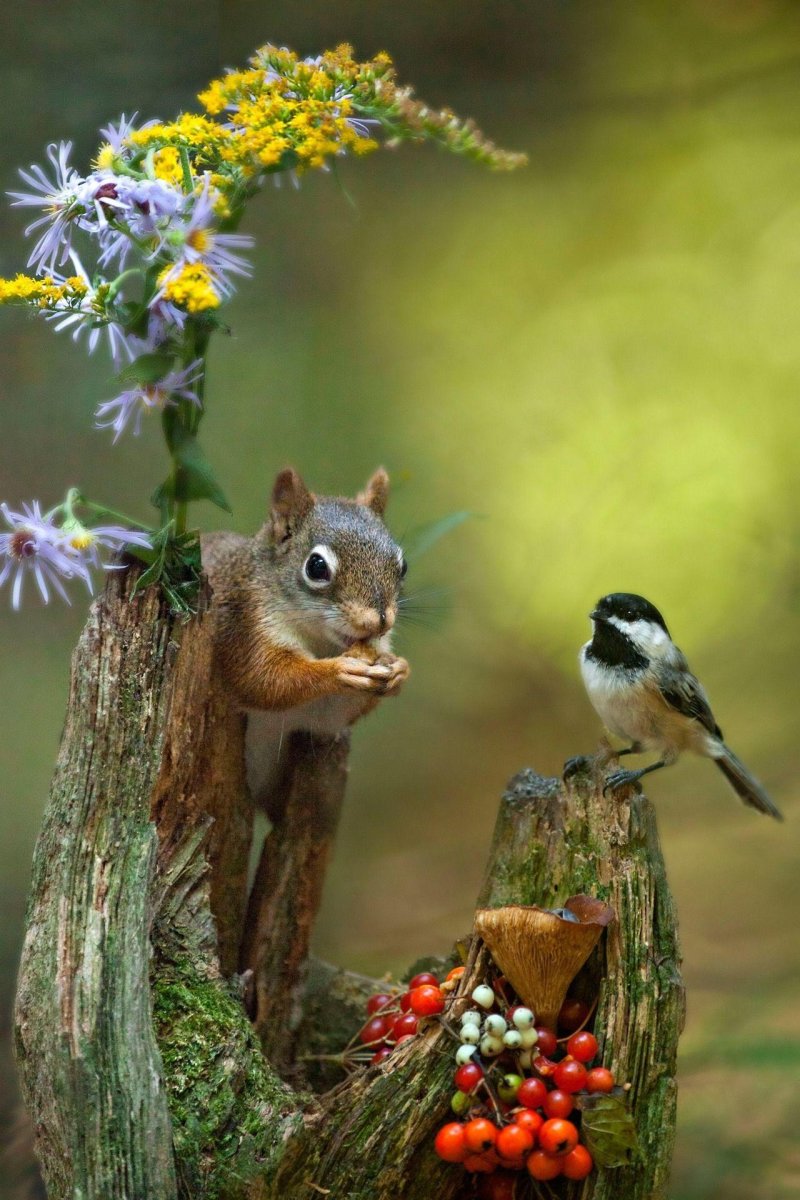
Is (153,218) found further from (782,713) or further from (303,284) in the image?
(782,713)

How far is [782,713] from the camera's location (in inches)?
100

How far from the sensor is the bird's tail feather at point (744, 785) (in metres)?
1.66

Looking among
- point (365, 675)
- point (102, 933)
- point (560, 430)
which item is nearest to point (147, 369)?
point (365, 675)

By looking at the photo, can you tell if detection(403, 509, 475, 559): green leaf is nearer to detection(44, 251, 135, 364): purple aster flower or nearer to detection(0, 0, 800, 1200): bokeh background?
detection(0, 0, 800, 1200): bokeh background

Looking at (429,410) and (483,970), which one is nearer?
(483,970)

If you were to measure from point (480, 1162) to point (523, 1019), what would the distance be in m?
0.18

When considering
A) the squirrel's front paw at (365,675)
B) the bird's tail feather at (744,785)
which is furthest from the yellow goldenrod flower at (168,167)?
the bird's tail feather at (744,785)

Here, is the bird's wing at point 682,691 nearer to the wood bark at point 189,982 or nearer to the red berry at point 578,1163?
the wood bark at point 189,982

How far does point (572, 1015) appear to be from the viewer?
1.46 meters

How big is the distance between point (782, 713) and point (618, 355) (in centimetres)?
91

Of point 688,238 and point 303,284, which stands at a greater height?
point 688,238

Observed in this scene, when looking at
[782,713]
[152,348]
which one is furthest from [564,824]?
[782,713]

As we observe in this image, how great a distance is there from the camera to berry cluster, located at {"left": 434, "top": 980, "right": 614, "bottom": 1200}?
4.38ft

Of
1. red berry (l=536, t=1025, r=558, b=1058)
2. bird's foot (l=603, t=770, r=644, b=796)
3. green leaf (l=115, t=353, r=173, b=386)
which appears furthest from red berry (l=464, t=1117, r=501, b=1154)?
green leaf (l=115, t=353, r=173, b=386)
